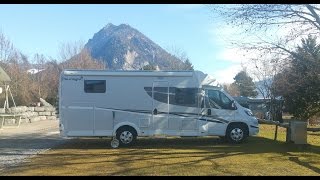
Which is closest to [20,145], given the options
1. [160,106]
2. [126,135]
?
[126,135]

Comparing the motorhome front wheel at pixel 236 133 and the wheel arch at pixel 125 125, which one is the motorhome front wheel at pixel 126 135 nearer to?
the wheel arch at pixel 125 125

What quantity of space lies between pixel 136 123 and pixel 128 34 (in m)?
85.7

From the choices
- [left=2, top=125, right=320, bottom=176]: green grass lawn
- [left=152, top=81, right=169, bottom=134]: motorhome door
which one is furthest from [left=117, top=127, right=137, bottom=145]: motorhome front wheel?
[left=152, top=81, right=169, bottom=134]: motorhome door

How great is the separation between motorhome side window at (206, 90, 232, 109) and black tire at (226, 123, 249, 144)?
79cm

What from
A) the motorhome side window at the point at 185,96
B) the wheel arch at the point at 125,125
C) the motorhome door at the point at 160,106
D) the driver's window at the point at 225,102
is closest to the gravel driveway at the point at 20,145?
the wheel arch at the point at 125,125

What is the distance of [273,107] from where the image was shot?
129ft

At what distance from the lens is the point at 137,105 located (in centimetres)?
1543

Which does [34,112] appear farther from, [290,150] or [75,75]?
[290,150]

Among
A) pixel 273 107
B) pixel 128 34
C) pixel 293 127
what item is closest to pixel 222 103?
A: pixel 293 127

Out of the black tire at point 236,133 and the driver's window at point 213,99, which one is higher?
the driver's window at point 213,99

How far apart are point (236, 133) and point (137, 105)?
3.95 m

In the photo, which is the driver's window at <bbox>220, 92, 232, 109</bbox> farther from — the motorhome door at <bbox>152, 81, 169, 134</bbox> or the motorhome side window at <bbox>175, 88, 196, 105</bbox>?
the motorhome door at <bbox>152, 81, 169, 134</bbox>

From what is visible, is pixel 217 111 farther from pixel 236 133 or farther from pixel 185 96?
pixel 185 96

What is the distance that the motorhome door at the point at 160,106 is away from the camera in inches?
610
